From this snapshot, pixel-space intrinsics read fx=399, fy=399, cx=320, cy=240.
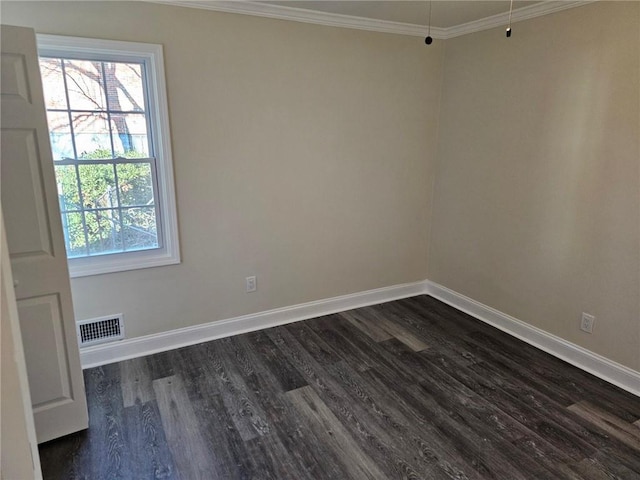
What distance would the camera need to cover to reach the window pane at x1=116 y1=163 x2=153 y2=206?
8.81 feet

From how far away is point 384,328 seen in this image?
334cm

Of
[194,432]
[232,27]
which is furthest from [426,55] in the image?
[194,432]

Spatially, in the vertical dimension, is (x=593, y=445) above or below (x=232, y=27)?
below

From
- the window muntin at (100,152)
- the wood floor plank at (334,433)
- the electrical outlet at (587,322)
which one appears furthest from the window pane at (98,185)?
the electrical outlet at (587,322)

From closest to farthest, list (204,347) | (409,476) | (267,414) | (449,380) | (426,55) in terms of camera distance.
Answer: (409,476), (267,414), (449,380), (204,347), (426,55)

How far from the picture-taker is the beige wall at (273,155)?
8.72ft

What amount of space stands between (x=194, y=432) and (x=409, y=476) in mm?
1137

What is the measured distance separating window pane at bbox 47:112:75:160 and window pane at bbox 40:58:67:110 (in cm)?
6

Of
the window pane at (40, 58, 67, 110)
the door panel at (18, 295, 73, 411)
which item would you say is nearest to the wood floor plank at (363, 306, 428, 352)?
the door panel at (18, 295, 73, 411)

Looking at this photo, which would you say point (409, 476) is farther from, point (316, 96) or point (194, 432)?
point (316, 96)

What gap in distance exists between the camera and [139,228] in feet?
9.24

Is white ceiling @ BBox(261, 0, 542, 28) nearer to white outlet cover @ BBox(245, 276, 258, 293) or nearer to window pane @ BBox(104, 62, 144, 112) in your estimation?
window pane @ BBox(104, 62, 144, 112)

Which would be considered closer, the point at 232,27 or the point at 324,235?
the point at 232,27

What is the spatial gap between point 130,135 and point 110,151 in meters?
0.17
